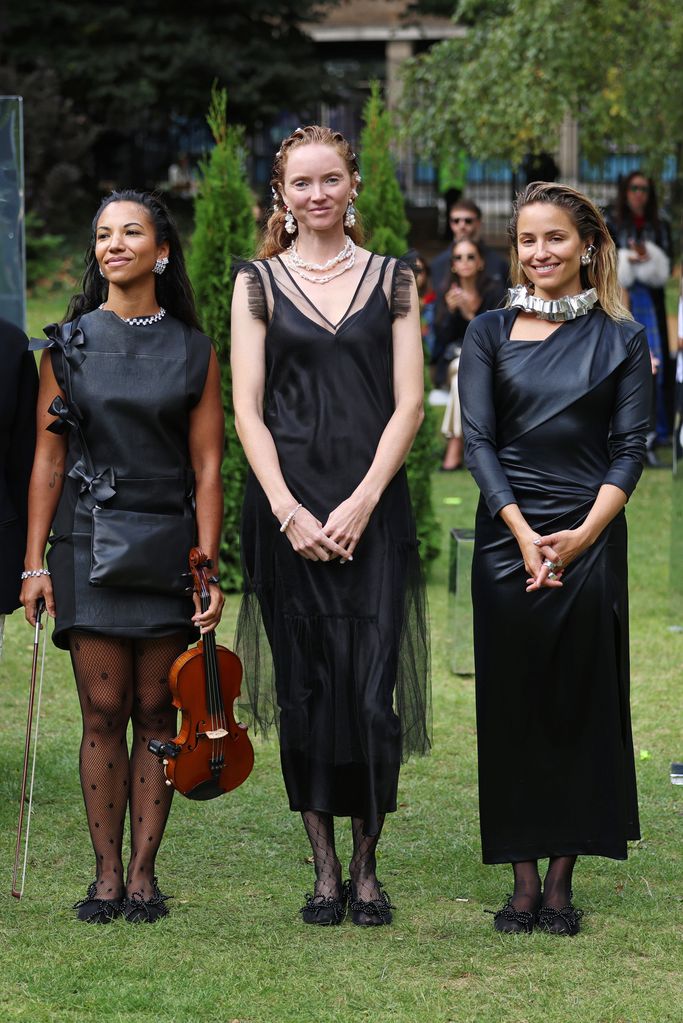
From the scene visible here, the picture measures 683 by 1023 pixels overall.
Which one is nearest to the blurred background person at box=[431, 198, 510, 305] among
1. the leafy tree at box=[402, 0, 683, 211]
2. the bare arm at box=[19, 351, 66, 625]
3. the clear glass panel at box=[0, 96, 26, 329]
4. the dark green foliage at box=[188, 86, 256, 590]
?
the leafy tree at box=[402, 0, 683, 211]

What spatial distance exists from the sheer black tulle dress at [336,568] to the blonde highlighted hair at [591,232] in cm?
45

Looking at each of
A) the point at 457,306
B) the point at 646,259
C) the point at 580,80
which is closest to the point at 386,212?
the point at 457,306

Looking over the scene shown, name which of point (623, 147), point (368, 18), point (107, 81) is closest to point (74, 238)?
point (107, 81)

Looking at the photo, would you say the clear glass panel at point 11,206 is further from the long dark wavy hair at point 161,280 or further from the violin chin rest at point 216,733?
the violin chin rest at point 216,733

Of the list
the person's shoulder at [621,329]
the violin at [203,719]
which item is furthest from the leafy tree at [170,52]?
the violin at [203,719]

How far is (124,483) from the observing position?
4.53 m

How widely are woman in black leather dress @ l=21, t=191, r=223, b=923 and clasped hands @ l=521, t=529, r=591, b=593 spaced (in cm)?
91

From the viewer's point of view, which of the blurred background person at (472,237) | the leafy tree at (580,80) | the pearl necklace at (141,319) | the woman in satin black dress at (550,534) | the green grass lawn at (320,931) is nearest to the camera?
the green grass lawn at (320,931)

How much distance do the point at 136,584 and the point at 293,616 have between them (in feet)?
1.57

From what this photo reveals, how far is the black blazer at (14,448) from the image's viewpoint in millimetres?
4746

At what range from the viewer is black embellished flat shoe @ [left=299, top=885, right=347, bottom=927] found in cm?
466

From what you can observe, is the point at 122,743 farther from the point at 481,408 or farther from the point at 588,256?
the point at 588,256

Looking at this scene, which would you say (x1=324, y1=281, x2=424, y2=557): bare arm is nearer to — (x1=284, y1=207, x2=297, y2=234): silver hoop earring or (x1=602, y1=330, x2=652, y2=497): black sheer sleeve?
(x1=284, y1=207, x2=297, y2=234): silver hoop earring

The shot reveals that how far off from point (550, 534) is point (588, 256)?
0.83 metres
